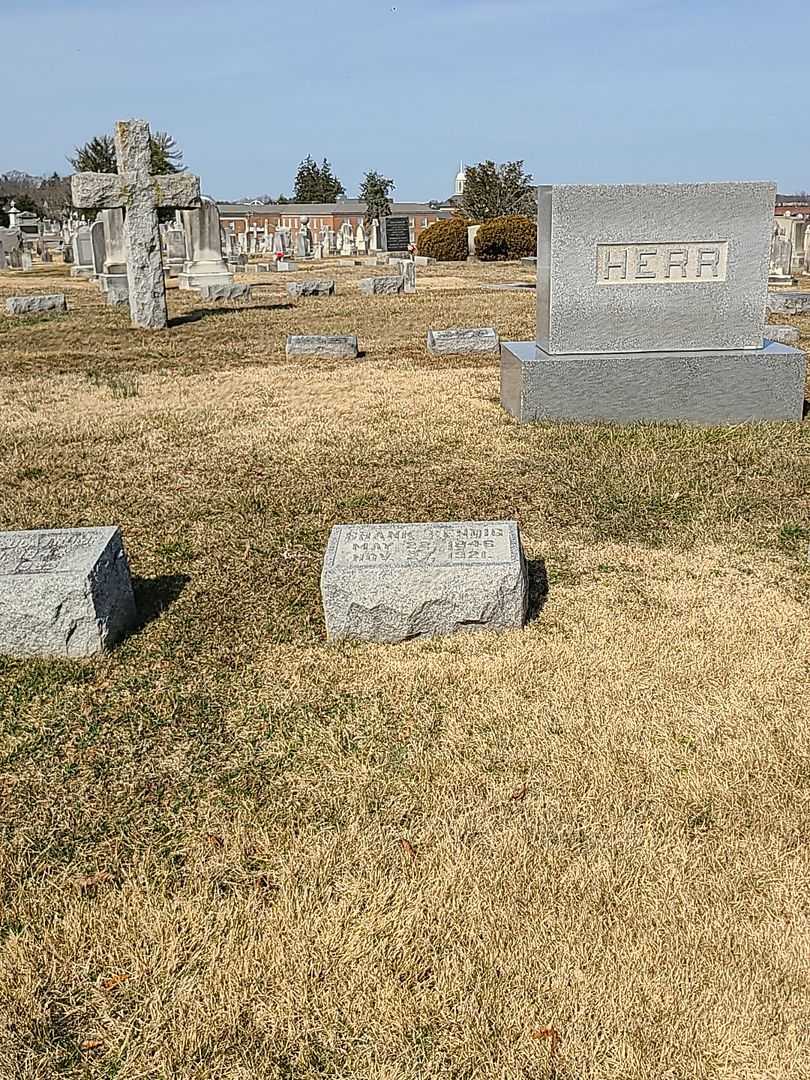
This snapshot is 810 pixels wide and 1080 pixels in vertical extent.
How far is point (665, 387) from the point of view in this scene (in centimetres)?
716

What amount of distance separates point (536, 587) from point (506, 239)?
2640 cm

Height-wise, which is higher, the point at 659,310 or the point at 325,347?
the point at 659,310

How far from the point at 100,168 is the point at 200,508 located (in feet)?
127

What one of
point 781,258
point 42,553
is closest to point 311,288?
point 781,258

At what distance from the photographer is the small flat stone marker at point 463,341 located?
1087cm

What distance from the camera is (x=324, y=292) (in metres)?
19.0

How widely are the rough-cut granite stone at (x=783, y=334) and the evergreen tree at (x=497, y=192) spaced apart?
27.0 m

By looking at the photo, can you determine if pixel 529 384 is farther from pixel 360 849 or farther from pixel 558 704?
pixel 360 849

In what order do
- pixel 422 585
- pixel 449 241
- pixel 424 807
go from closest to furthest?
pixel 424 807 < pixel 422 585 < pixel 449 241

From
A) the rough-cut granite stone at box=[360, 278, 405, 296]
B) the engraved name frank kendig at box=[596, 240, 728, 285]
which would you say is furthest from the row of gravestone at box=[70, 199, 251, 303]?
the engraved name frank kendig at box=[596, 240, 728, 285]

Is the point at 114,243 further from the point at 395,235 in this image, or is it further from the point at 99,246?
the point at 395,235

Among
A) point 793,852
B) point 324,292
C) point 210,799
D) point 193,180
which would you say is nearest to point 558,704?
point 793,852

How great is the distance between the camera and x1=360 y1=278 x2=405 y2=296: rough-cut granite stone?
18.7m

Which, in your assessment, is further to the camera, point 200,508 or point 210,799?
point 200,508
